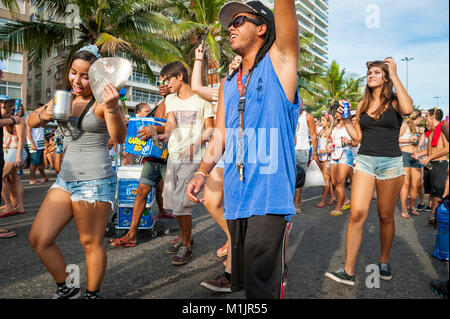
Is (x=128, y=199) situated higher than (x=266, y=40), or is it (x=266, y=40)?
(x=266, y=40)

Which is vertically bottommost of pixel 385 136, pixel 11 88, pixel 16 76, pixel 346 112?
pixel 385 136

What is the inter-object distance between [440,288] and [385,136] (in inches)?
56.2

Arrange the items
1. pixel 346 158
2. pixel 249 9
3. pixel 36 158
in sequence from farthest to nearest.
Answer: pixel 36 158
pixel 346 158
pixel 249 9

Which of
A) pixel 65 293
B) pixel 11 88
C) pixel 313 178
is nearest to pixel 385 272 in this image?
pixel 313 178

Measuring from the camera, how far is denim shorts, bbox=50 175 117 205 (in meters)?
2.29

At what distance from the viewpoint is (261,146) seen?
1.72 meters

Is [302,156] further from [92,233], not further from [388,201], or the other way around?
[92,233]

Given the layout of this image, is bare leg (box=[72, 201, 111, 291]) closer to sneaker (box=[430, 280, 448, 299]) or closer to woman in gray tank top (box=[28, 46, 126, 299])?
woman in gray tank top (box=[28, 46, 126, 299])

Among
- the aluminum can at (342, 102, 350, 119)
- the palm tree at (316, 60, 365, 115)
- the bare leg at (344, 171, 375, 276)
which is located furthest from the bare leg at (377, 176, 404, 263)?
the palm tree at (316, 60, 365, 115)

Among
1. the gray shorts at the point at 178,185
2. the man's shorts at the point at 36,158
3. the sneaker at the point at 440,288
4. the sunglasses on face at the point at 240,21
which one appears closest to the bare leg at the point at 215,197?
the gray shorts at the point at 178,185

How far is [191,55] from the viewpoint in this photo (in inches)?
850

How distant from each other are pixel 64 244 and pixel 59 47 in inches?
598

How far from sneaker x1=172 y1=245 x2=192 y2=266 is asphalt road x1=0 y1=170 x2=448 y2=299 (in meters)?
0.07
